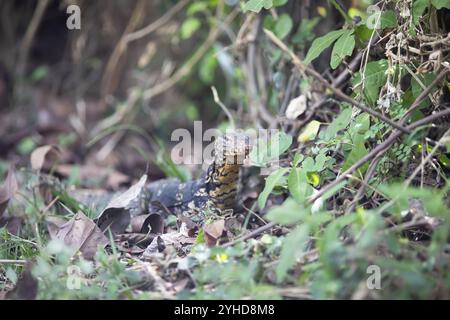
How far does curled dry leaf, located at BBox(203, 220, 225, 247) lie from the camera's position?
110 inches

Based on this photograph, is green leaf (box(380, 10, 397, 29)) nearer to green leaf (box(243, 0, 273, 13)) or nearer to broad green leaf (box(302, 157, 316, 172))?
green leaf (box(243, 0, 273, 13))

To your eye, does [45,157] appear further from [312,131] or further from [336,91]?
[336,91]

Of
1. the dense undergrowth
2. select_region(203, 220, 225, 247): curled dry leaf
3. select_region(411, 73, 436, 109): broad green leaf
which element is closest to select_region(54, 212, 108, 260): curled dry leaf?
the dense undergrowth

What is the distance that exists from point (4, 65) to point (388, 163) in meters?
5.80

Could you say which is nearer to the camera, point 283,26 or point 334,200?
point 334,200

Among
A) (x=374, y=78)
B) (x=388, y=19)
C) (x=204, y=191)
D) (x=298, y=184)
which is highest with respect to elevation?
(x=388, y=19)

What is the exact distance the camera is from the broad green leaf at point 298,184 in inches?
104

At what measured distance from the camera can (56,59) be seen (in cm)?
775

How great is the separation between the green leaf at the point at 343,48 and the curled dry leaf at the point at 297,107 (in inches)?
25.3

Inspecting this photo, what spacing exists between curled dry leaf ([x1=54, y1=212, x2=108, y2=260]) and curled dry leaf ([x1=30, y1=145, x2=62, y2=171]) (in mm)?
1240

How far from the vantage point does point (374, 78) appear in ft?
10.1

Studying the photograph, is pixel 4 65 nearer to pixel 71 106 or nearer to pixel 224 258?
pixel 71 106

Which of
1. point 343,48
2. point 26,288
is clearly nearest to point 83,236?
point 26,288

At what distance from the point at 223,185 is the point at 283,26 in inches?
43.3
